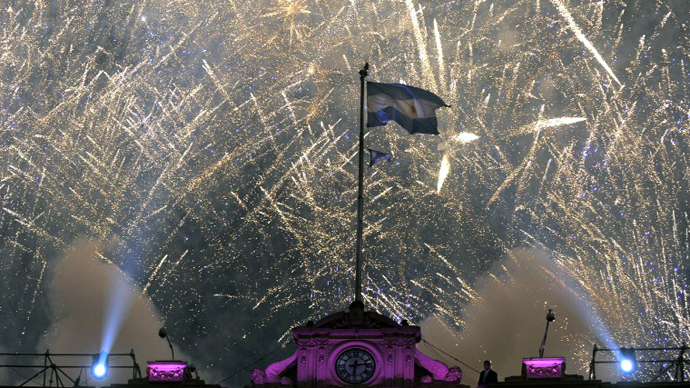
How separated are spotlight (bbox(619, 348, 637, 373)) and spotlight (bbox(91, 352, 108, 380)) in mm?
24567

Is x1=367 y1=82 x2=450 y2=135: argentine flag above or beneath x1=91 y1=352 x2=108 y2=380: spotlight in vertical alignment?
above

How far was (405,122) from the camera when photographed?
223 ft

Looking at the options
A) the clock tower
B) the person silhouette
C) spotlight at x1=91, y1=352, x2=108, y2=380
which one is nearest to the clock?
the clock tower

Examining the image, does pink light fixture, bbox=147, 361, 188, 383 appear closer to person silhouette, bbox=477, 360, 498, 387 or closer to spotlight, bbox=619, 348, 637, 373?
person silhouette, bbox=477, 360, 498, 387

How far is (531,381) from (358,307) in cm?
872

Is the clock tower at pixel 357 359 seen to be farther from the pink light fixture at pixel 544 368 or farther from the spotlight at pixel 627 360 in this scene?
the spotlight at pixel 627 360

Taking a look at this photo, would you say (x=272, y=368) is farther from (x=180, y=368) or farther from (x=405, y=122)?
(x=405, y=122)

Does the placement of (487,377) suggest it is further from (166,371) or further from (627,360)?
(166,371)

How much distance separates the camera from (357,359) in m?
62.5

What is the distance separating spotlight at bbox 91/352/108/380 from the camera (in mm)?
64600

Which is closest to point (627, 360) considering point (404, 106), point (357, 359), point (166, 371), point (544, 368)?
point (544, 368)

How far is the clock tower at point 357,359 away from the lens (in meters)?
62.1

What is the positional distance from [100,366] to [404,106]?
783 inches

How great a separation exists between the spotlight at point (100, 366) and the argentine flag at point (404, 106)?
1753 centimetres
